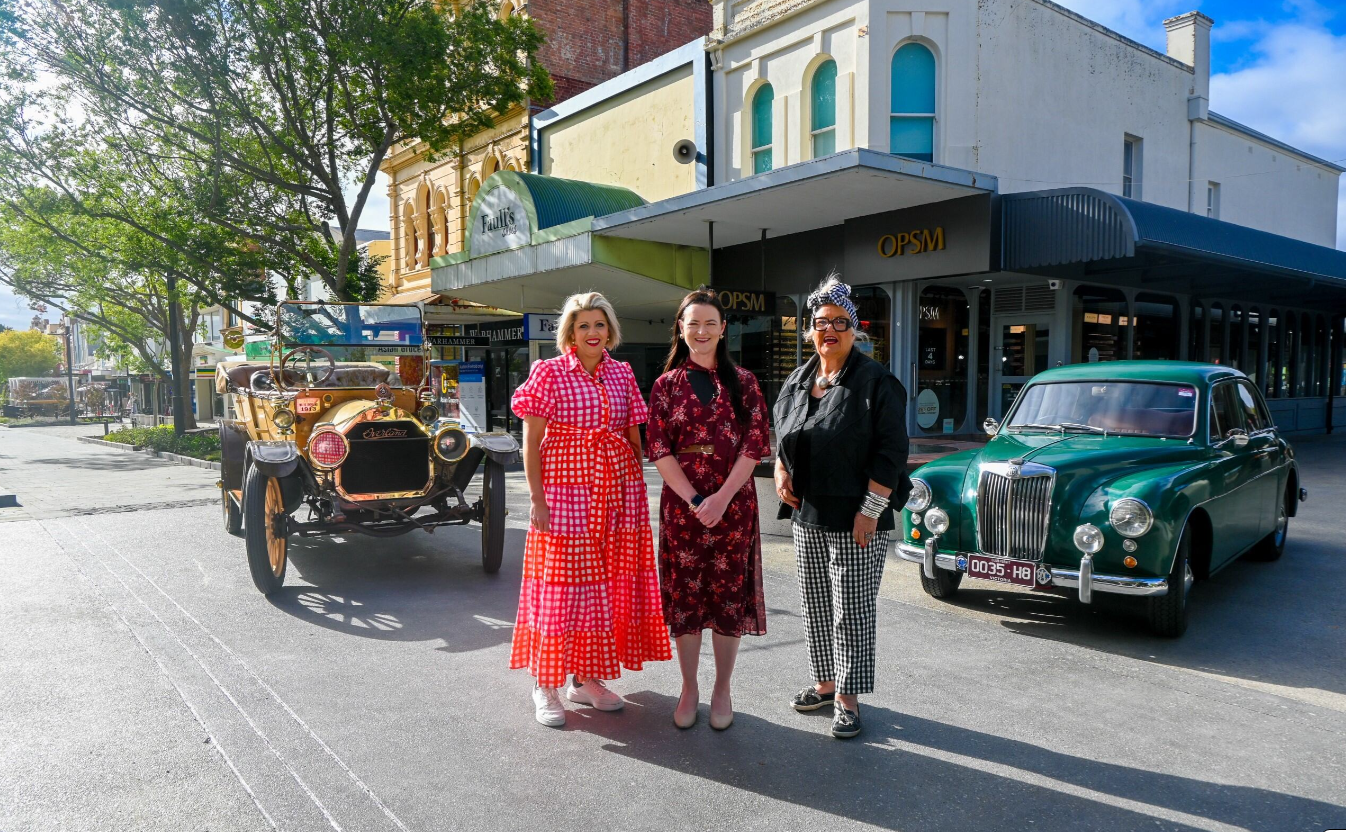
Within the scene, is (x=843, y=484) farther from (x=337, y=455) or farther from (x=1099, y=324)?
(x=1099, y=324)

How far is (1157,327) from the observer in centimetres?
1694

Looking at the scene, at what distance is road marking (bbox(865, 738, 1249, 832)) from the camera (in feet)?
10.4

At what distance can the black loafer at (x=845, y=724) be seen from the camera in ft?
12.7

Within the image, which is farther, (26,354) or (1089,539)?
(26,354)

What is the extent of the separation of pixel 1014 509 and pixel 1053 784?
2.29 m

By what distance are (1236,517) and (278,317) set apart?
8.21 metres

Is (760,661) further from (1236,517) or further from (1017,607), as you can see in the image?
(1236,517)

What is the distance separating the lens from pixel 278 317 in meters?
8.43

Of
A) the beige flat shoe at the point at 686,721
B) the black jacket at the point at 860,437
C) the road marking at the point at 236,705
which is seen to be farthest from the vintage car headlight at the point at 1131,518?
the road marking at the point at 236,705

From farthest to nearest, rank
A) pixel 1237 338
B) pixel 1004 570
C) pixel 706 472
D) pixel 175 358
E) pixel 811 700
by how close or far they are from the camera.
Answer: pixel 175 358
pixel 1237 338
pixel 1004 570
pixel 811 700
pixel 706 472

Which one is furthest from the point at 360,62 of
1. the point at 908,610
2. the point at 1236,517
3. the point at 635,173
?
the point at 1236,517

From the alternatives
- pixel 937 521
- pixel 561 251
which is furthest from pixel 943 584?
pixel 561 251

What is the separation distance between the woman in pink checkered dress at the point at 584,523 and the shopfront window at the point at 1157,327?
584 inches

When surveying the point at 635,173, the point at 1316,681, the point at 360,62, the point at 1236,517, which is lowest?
the point at 1316,681
